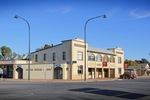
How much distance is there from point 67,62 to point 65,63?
35.4 inches

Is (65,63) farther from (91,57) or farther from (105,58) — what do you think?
(105,58)

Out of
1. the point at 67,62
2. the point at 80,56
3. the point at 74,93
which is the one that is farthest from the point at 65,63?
the point at 74,93

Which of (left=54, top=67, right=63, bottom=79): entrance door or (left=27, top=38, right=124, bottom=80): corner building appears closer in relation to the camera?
(left=27, top=38, right=124, bottom=80): corner building

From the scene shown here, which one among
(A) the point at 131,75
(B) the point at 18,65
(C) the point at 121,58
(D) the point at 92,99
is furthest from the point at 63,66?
(D) the point at 92,99

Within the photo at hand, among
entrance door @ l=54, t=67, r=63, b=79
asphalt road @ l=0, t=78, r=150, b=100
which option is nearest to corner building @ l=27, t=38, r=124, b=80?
entrance door @ l=54, t=67, r=63, b=79

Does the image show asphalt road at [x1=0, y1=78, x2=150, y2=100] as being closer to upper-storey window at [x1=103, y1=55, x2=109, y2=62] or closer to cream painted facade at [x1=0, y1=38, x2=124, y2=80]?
cream painted facade at [x1=0, y1=38, x2=124, y2=80]

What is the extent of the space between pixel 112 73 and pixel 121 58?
22.2ft

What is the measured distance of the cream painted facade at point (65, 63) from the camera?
54812 millimetres

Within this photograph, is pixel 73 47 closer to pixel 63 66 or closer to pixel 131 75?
pixel 63 66

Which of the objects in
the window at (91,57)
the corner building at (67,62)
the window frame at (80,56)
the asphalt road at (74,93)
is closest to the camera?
the asphalt road at (74,93)

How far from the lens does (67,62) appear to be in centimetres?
5512

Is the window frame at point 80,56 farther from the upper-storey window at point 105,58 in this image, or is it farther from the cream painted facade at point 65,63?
the upper-storey window at point 105,58

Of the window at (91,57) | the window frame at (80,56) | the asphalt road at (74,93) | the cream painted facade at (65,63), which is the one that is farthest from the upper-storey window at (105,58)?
the asphalt road at (74,93)

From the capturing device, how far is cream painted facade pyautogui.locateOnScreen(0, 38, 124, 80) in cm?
5481
